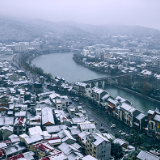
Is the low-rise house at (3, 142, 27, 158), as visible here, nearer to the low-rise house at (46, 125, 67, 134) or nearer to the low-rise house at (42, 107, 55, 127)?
the low-rise house at (46, 125, 67, 134)

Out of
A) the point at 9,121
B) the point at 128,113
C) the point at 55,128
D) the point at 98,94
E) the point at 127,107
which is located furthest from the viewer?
the point at 98,94

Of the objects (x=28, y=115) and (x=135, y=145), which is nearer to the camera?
(x=135, y=145)

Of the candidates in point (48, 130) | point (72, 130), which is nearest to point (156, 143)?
point (72, 130)

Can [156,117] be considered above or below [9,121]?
above

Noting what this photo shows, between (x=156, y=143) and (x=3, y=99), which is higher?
(x=3, y=99)

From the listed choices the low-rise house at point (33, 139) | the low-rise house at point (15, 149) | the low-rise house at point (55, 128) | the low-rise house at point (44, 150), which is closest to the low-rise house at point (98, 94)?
the low-rise house at point (55, 128)

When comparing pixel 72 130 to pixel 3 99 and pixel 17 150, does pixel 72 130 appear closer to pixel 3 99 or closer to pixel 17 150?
pixel 17 150

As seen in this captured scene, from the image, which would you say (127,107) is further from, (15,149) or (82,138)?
(15,149)

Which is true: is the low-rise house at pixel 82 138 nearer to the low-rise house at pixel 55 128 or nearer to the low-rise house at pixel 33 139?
the low-rise house at pixel 55 128

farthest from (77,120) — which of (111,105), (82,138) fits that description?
(111,105)
